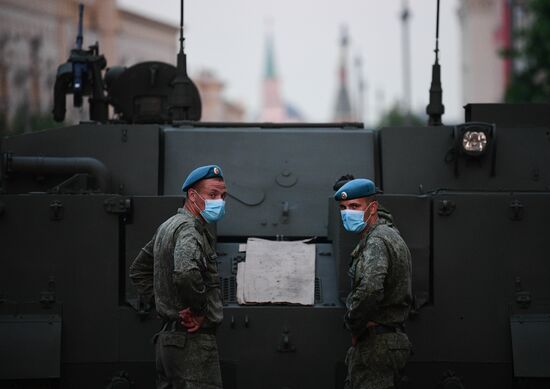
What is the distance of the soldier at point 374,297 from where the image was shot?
9391mm

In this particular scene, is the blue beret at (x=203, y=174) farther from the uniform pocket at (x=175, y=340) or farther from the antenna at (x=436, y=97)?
the antenna at (x=436, y=97)

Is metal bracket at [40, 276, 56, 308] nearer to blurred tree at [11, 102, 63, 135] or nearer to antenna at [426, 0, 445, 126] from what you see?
antenna at [426, 0, 445, 126]

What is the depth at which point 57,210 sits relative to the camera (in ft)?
34.8

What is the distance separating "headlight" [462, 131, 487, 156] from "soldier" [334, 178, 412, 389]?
2.19 metres

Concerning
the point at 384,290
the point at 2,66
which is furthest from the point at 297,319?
the point at 2,66

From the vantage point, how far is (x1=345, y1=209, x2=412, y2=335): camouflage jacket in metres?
9.37

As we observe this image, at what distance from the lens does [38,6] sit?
5875 centimetres

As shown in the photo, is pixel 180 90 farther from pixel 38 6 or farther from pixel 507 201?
pixel 38 6

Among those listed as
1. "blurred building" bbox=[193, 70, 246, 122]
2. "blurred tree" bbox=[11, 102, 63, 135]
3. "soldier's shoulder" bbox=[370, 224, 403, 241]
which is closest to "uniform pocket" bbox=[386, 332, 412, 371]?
"soldier's shoulder" bbox=[370, 224, 403, 241]

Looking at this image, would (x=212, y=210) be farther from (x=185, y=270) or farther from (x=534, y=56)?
(x=534, y=56)

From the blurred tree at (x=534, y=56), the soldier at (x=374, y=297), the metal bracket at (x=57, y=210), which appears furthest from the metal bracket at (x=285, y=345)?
the blurred tree at (x=534, y=56)

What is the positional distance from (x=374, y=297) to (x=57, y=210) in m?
2.46

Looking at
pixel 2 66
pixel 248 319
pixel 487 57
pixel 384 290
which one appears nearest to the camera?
pixel 384 290

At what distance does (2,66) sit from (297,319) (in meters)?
40.0
